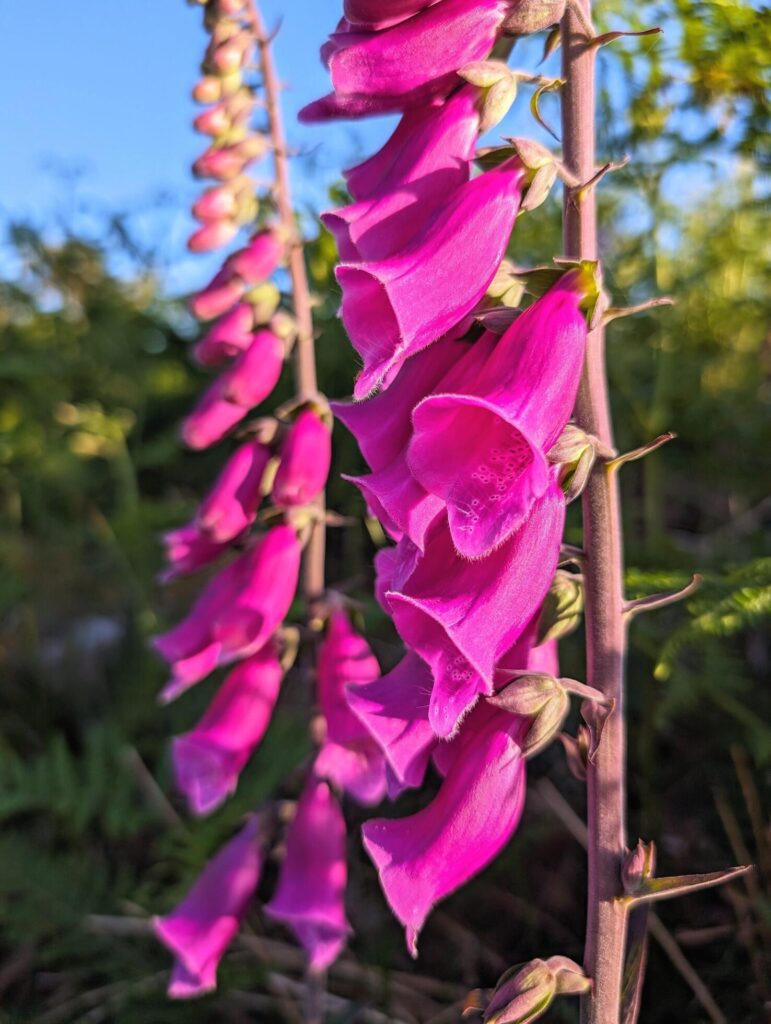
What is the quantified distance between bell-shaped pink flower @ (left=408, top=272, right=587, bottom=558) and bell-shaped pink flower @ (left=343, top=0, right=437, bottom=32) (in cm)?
→ 23

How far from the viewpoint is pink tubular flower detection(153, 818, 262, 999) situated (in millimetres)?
1322

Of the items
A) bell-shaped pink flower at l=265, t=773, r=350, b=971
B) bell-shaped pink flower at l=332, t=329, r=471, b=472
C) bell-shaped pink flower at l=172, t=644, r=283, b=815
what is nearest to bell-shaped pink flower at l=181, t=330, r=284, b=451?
bell-shaped pink flower at l=172, t=644, r=283, b=815

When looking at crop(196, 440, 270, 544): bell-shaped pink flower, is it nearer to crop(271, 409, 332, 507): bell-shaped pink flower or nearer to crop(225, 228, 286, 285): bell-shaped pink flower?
crop(271, 409, 332, 507): bell-shaped pink flower

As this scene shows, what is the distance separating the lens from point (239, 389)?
1428mm

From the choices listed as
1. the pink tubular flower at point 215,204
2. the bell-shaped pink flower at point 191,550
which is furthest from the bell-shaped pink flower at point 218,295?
the bell-shaped pink flower at point 191,550

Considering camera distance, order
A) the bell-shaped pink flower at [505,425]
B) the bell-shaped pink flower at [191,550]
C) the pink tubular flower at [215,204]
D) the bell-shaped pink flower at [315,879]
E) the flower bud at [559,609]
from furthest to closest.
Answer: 1. the pink tubular flower at [215,204]
2. the bell-shaped pink flower at [191,550]
3. the bell-shaped pink flower at [315,879]
4. the flower bud at [559,609]
5. the bell-shaped pink flower at [505,425]

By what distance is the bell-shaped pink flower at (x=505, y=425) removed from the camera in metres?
0.67

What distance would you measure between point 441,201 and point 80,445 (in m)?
2.19

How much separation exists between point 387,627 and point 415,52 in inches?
56.2

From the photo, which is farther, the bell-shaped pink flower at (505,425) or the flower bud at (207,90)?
the flower bud at (207,90)

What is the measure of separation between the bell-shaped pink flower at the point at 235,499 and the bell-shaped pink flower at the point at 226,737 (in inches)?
7.7

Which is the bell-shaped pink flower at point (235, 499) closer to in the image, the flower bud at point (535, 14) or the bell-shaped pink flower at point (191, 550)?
the bell-shaped pink flower at point (191, 550)

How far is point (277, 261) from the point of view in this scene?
1479 mm

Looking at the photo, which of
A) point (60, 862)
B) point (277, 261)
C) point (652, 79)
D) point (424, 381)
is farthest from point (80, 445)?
point (424, 381)
